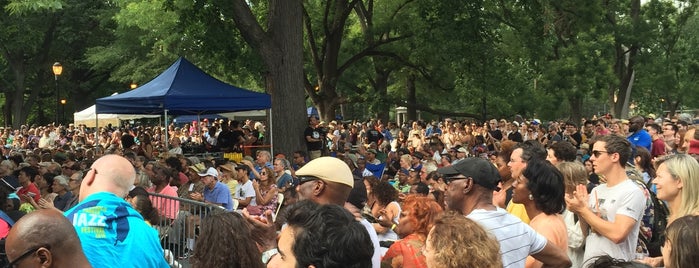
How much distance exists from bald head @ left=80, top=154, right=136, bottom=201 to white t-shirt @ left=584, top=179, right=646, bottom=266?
119 inches

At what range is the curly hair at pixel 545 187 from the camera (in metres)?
4.93

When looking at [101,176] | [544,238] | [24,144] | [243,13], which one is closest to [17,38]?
[243,13]

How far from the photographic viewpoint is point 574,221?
5633mm

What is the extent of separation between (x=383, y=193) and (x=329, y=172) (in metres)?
3.21

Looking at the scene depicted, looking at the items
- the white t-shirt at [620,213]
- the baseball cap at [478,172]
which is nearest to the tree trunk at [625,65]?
the white t-shirt at [620,213]

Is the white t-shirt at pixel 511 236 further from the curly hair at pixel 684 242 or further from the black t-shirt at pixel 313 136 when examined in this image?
the black t-shirt at pixel 313 136

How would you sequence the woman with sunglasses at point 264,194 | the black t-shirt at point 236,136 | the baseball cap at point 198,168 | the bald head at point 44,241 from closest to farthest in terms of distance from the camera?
the bald head at point 44,241
the woman with sunglasses at point 264,194
the baseball cap at point 198,168
the black t-shirt at point 236,136

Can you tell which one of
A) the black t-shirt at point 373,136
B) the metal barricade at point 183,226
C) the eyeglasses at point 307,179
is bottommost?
the metal barricade at point 183,226

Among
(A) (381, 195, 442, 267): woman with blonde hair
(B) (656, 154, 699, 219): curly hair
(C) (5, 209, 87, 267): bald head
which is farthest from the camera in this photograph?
(A) (381, 195, 442, 267): woman with blonde hair

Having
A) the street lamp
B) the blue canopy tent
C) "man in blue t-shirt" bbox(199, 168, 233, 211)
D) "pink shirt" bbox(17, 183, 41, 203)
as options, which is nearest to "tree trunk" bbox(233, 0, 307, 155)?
the blue canopy tent

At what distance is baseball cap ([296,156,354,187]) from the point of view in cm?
498

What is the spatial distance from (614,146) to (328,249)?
3.26 meters

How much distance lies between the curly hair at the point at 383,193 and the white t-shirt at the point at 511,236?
12.1 ft

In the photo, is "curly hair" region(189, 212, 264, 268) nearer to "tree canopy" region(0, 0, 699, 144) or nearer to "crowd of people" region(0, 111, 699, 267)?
"crowd of people" region(0, 111, 699, 267)
